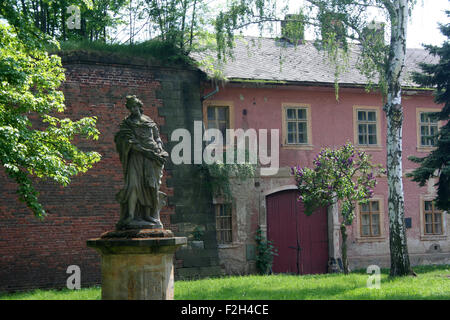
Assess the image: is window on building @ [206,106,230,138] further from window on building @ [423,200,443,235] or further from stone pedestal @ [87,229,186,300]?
stone pedestal @ [87,229,186,300]

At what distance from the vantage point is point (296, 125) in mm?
19797

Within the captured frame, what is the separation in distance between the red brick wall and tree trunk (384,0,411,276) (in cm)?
602

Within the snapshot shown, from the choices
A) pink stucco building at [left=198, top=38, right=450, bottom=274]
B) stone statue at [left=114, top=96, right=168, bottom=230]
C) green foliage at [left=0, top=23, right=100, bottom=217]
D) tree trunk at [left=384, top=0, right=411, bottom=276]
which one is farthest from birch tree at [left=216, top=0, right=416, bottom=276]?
stone statue at [left=114, top=96, right=168, bottom=230]

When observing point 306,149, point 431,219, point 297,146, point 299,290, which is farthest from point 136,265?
point 431,219

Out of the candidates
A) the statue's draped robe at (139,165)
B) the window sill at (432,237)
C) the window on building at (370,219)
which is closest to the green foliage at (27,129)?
the statue's draped robe at (139,165)

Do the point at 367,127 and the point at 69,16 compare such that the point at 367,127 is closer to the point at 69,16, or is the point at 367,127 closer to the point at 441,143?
the point at 441,143

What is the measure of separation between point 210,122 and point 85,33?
7312mm

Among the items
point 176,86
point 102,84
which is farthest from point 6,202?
point 176,86

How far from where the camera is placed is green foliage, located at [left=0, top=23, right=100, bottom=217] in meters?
11.2

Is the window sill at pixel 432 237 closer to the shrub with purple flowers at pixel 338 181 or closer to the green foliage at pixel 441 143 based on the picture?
the green foliage at pixel 441 143

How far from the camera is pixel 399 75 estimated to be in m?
14.9

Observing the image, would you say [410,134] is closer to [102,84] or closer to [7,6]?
[102,84]

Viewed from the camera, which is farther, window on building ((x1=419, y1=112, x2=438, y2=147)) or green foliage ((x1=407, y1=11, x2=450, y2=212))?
window on building ((x1=419, y1=112, x2=438, y2=147))

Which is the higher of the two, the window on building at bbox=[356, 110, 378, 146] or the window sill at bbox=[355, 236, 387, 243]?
the window on building at bbox=[356, 110, 378, 146]
